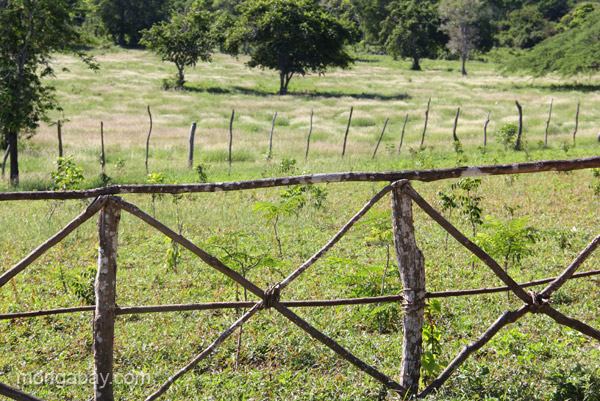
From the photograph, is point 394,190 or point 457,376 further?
point 457,376

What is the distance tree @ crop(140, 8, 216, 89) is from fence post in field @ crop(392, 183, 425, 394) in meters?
38.4

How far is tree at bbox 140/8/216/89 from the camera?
39.8 meters

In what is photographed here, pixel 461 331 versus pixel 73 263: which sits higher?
pixel 461 331

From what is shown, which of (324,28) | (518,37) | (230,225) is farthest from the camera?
(518,37)

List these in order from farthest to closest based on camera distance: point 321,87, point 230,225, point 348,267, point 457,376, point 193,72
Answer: point 193,72 → point 321,87 → point 230,225 → point 348,267 → point 457,376

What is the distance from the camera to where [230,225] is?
9766mm

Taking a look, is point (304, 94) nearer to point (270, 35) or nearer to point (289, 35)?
point (289, 35)

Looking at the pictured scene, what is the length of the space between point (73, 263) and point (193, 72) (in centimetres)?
4359

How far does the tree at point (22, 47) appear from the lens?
554 inches

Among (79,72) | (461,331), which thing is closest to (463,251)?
(461,331)

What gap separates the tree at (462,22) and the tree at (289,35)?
20.6 metres

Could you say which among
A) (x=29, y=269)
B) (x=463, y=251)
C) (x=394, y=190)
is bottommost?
(x=29, y=269)

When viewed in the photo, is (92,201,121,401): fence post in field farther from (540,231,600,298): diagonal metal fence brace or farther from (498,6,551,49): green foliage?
(498,6,551,49): green foliage

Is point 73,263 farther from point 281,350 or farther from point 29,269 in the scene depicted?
point 281,350
